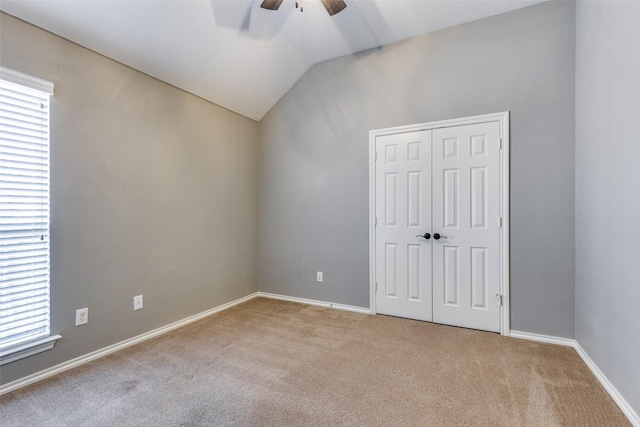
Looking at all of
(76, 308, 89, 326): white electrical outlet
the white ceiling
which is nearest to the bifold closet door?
the white ceiling

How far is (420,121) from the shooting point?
10.3 feet

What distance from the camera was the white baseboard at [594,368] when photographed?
1.66m

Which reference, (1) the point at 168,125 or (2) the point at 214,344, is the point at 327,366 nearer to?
(2) the point at 214,344

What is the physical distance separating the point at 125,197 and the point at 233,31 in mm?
1828

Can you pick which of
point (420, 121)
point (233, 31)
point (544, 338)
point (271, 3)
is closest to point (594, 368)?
point (544, 338)

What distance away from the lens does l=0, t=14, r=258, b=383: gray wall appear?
7.17 feet

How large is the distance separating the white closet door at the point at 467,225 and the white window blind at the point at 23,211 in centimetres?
330

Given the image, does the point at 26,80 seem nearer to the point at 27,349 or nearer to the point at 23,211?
the point at 23,211

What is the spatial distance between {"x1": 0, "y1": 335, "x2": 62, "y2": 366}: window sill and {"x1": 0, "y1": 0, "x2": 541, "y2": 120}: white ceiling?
7.18 ft

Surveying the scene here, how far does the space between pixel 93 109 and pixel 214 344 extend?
2.19 meters

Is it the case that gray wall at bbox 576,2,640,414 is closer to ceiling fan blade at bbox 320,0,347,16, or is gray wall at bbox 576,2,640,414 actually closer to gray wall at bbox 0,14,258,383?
ceiling fan blade at bbox 320,0,347,16

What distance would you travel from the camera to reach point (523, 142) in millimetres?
2713

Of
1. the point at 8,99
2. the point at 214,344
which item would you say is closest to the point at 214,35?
the point at 8,99

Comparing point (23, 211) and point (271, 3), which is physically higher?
point (271, 3)
